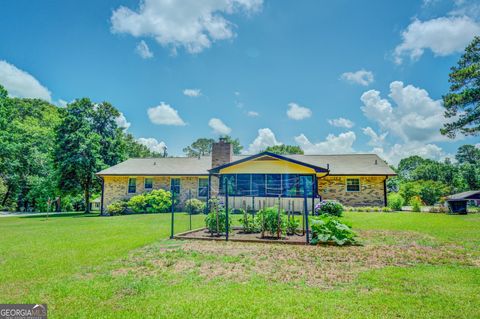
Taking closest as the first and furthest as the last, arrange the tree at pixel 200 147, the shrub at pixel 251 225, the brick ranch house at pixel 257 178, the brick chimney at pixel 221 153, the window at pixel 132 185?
1. the shrub at pixel 251 225
2. the brick ranch house at pixel 257 178
3. the brick chimney at pixel 221 153
4. the window at pixel 132 185
5. the tree at pixel 200 147

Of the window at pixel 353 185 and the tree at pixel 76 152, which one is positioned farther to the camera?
the tree at pixel 76 152

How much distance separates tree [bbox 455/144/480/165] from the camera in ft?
212

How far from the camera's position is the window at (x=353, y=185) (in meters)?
20.7

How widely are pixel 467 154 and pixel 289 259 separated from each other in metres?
78.5

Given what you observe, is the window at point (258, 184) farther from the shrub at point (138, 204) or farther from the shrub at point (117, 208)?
the shrub at point (117, 208)

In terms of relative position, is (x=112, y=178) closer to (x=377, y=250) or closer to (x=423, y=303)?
(x=377, y=250)

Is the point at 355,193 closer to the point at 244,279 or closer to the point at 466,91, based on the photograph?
the point at 466,91

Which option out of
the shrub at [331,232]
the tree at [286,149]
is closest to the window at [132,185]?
the shrub at [331,232]

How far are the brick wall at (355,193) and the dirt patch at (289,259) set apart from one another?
1228cm

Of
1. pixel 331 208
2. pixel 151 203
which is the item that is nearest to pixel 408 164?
pixel 331 208

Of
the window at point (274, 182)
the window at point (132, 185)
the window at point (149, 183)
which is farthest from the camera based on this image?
the window at point (132, 185)

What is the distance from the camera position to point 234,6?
1252cm

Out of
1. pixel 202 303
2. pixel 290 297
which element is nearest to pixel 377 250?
pixel 290 297

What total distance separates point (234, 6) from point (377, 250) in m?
11.1
